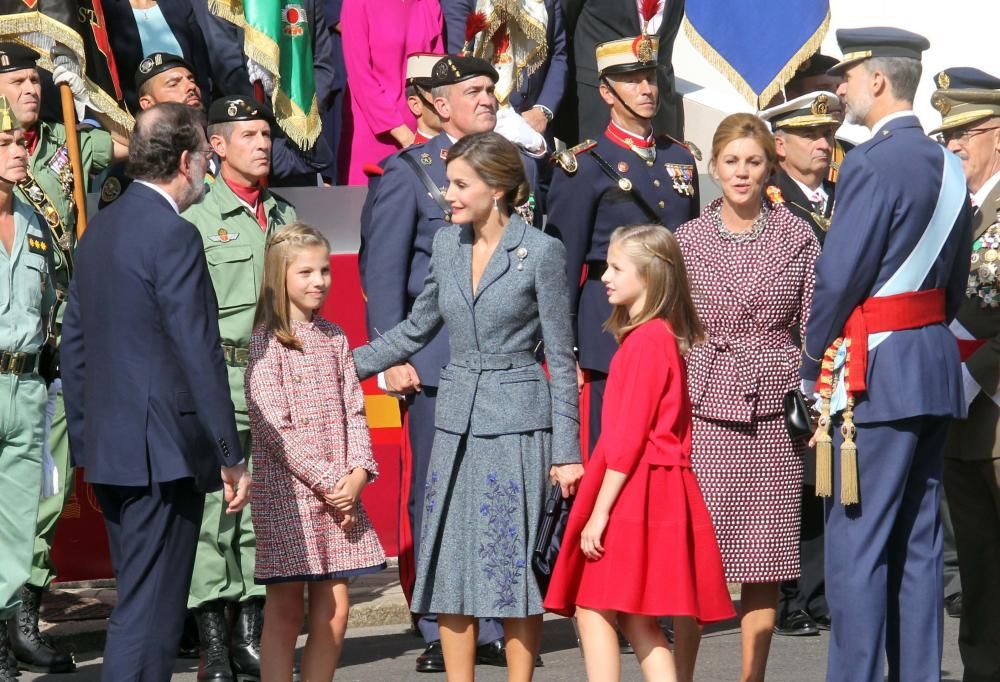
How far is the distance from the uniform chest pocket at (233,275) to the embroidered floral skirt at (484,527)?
1444 millimetres

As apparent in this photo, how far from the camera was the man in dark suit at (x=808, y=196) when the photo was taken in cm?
827

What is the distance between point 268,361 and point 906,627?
7.55ft

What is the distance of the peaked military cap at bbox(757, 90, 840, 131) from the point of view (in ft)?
28.4

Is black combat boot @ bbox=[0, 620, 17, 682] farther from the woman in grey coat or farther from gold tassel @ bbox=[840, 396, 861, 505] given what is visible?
gold tassel @ bbox=[840, 396, 861, 505]

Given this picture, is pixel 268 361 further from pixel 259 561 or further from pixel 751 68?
pixel 751 68

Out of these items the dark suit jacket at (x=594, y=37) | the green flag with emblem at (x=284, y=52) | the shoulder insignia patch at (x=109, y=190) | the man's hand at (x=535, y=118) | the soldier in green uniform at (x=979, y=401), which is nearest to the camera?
the soldier in green uniform at (x=979, y=401)

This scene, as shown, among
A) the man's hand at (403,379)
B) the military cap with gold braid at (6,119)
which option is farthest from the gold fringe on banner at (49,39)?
the man's hand at (403,379)

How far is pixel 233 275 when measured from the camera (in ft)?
24.4

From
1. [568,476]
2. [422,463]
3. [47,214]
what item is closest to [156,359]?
[568,476]

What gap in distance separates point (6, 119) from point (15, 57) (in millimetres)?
715

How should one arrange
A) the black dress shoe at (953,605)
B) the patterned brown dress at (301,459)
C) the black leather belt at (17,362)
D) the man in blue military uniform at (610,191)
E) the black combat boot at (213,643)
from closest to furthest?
the patterned brown dress at (301,459) < the black leather belt at (17,362) < the black combat boot at (213,643) < the man in blue military uniform at (610,191) < the black dress shoe at (953,605)

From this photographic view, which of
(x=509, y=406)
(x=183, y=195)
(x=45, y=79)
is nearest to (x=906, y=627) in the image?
(x=509, y=406)

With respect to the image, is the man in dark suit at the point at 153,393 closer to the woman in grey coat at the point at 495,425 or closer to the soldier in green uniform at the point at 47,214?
the woman in grey coat at the point at 495,425

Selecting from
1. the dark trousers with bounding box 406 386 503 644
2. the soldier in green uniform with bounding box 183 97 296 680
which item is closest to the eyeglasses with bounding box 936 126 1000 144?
the dark trousers with bounding box 406 386 503 644
